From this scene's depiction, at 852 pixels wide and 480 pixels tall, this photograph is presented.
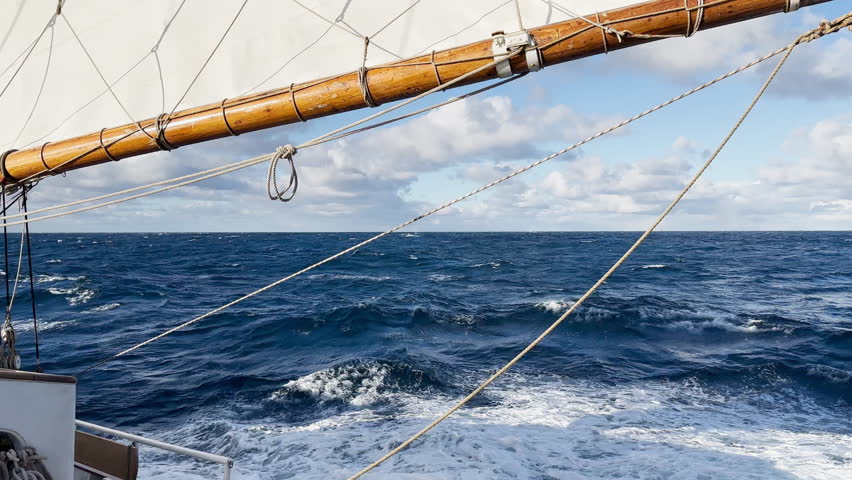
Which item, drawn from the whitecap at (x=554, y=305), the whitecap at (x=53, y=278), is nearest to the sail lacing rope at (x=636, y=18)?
the whitecap at (x=554, y=305)

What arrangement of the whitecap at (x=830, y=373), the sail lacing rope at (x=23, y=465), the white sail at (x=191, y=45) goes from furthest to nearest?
the whitecap at (x=830, y=373) < the white sail at (x=191, y=45) < the sail lacing rope at (x=23, y=465)

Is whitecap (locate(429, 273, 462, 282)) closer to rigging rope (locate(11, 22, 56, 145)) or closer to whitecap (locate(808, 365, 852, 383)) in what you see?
whitecap (locate(808, 365, 852, 383))

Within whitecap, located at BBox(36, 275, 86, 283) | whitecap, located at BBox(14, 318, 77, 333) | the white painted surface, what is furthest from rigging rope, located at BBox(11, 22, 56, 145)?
whitecap, located at BBox(36, 275, 86, 283)

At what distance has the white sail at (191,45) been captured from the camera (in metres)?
4.48

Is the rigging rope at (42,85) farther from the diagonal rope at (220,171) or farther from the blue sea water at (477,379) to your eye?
the blue sea water at (477,379)

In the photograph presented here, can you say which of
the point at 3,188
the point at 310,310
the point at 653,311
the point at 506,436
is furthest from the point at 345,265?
the point at 3,188

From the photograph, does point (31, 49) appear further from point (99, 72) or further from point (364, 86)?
point (364, 86)

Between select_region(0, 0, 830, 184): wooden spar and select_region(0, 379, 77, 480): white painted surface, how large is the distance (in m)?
2.50

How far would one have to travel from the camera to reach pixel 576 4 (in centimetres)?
411

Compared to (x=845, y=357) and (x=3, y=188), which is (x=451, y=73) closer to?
(x=3, y=188)

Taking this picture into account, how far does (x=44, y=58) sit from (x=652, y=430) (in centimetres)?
1186

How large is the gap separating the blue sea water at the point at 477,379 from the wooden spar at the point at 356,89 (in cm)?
623

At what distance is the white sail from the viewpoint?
448 centimetres

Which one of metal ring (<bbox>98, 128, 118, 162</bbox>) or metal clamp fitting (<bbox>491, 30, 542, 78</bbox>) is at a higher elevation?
metal clamp fitting (<bbox>491, 30, 542, 78</bbox>)
